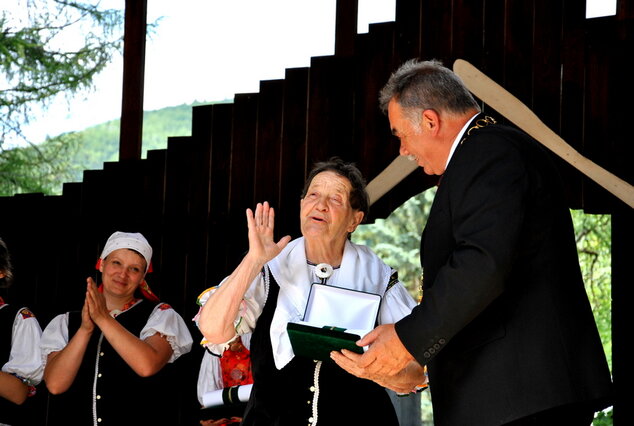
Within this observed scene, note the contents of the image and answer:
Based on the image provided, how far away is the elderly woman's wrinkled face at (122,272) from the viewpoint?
452cm

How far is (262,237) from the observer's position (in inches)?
123

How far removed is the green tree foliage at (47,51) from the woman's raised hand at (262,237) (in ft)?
20.7

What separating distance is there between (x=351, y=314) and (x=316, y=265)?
0.32 metres

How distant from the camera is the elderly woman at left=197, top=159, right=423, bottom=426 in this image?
122 inches

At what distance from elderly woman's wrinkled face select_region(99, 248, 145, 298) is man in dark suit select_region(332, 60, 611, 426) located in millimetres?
2296

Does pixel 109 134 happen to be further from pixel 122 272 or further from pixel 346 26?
pixel 122 272

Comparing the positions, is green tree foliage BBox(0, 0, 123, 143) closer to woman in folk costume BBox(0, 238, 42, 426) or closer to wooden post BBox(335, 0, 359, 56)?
wooden post BBox(335, 0, 359, 56)

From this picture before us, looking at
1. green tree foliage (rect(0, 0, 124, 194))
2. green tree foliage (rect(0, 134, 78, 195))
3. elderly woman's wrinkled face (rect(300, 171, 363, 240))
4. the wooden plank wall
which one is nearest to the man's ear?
elderly woman's wrinkled face (rect(300, 171, 363, 240))

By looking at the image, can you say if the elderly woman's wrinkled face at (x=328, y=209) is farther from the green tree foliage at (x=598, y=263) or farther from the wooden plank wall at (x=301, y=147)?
the green tree foliage at (x=598, y=263)

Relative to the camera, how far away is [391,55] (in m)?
5.38

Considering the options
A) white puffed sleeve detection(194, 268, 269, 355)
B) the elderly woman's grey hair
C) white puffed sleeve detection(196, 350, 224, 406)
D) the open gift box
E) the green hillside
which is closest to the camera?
the open gift box

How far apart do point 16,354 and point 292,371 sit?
6.32 ft

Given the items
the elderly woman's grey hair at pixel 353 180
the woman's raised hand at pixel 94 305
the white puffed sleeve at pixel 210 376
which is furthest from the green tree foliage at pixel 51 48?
the elderly woman's grey hair at pixel 353 180

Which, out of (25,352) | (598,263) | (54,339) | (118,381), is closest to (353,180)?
(118,381)
